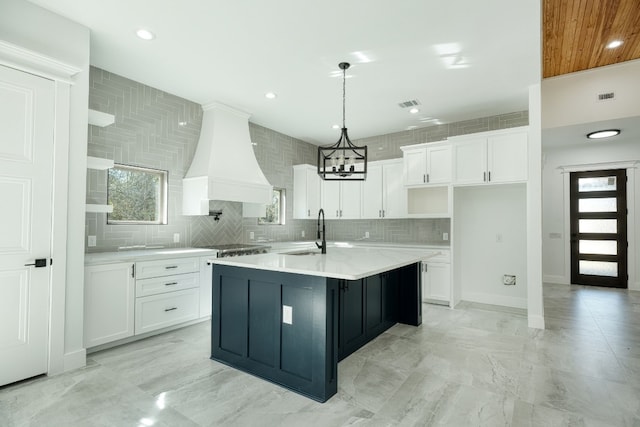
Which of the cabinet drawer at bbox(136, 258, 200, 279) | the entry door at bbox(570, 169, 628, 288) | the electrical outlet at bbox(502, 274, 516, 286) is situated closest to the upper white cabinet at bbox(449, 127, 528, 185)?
the electrical outlet at bbox(502, 274, 516, 286)

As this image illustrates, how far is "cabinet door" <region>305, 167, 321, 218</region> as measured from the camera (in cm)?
651

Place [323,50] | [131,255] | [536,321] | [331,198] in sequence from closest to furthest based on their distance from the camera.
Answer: [323,50]
[131,255]
[536,321]
[331,198]

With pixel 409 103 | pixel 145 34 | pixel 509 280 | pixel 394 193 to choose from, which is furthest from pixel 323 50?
pixel 509 280

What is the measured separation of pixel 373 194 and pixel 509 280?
8.62 ft

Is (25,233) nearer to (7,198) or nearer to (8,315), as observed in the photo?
(7,198)

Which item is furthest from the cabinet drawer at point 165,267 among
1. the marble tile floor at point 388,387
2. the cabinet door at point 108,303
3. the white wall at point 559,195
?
the white wall at point 559,195

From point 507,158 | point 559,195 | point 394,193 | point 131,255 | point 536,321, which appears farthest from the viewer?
point 559,195

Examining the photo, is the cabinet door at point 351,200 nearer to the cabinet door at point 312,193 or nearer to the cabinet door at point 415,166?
the cabinet door at point 312,193

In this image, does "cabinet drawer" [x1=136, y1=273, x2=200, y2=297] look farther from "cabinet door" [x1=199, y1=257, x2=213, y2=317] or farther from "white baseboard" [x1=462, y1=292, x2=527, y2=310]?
"white baseboard" [x1=462, y1=292, x2=527, y2=310]

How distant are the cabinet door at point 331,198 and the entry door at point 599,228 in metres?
4.92

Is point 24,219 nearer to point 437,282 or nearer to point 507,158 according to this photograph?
point 437,282

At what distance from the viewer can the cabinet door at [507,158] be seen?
4.44 metres

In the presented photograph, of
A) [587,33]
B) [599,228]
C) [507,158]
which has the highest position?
[587,33]

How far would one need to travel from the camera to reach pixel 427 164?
17.7ft
